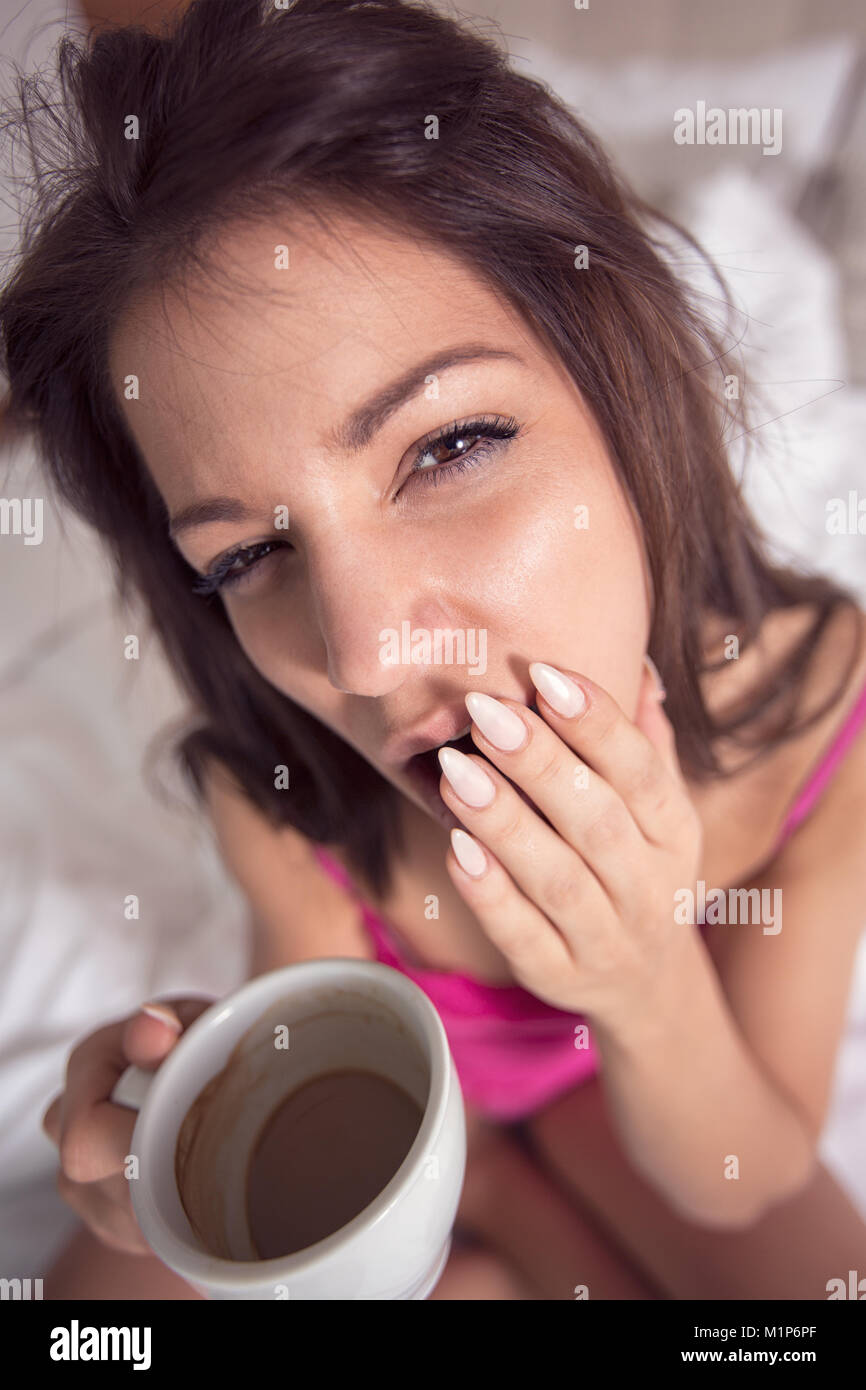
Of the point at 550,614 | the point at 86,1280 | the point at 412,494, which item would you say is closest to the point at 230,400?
the point at 412,494

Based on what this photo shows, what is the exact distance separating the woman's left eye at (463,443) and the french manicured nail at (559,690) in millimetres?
154

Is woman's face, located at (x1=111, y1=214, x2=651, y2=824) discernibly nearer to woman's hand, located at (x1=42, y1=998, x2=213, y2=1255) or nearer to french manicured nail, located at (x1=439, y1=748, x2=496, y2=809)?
french manicured nail, located at (x1=439, y1=748, x2=496, y2=809)

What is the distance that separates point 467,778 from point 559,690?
0.30 feet

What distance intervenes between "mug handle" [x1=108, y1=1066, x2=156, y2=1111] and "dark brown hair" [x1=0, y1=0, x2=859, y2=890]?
51 centimetres

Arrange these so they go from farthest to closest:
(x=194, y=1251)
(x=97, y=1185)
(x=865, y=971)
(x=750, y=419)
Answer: (x=865, y=971)
(x=750, y=419)
(x=97, y=1185)
(x=194, y=1251)

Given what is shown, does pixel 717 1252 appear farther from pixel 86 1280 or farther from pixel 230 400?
pixel 230 400

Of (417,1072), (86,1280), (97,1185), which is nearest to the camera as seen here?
(417,1072)

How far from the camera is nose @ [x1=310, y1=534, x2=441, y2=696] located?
59 centimetres

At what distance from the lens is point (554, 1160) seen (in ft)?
3.55

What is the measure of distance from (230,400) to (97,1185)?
2.19 ft

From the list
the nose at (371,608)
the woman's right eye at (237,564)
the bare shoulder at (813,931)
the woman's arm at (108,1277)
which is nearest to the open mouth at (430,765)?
the nose at (371,608)

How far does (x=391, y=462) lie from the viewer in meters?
0.57

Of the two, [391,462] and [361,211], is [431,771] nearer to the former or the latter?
[391,462]
